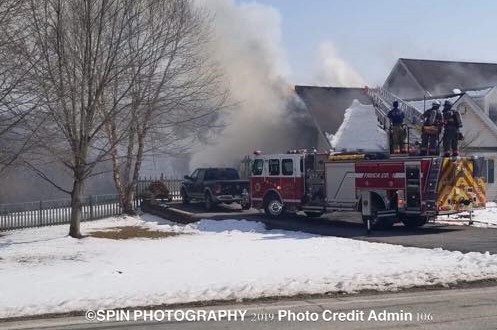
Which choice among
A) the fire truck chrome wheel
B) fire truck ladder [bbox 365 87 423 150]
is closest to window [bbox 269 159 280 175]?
the fire truck chrome wheel

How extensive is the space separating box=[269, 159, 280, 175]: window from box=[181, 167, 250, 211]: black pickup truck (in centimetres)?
223

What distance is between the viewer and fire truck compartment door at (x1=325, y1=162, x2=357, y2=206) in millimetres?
17531

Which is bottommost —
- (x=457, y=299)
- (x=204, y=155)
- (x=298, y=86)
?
(x=457, y=299)

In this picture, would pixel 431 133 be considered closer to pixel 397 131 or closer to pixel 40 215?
pixel 397 131

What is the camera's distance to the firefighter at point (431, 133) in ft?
53.3

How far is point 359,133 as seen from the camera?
103ft

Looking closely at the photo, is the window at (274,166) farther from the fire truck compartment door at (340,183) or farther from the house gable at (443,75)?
the house gable at (443,75)

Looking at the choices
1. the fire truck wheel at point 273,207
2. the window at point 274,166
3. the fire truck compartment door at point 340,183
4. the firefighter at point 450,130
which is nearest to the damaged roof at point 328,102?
the window at point 274,166

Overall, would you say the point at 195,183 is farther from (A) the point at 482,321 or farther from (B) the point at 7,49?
(A) the point at 482,321

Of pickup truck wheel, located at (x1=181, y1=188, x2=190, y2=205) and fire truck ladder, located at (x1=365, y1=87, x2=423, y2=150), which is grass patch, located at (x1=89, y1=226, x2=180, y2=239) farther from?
pickup truck wheel, located at (x1=181, y1=188, x2=190, y2=205)

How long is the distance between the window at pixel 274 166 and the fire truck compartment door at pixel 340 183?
1996 mm

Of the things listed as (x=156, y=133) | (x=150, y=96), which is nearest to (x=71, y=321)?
(x=150, y=96)

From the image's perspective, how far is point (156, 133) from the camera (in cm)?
1777

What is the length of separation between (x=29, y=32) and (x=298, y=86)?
23927 millimetres
